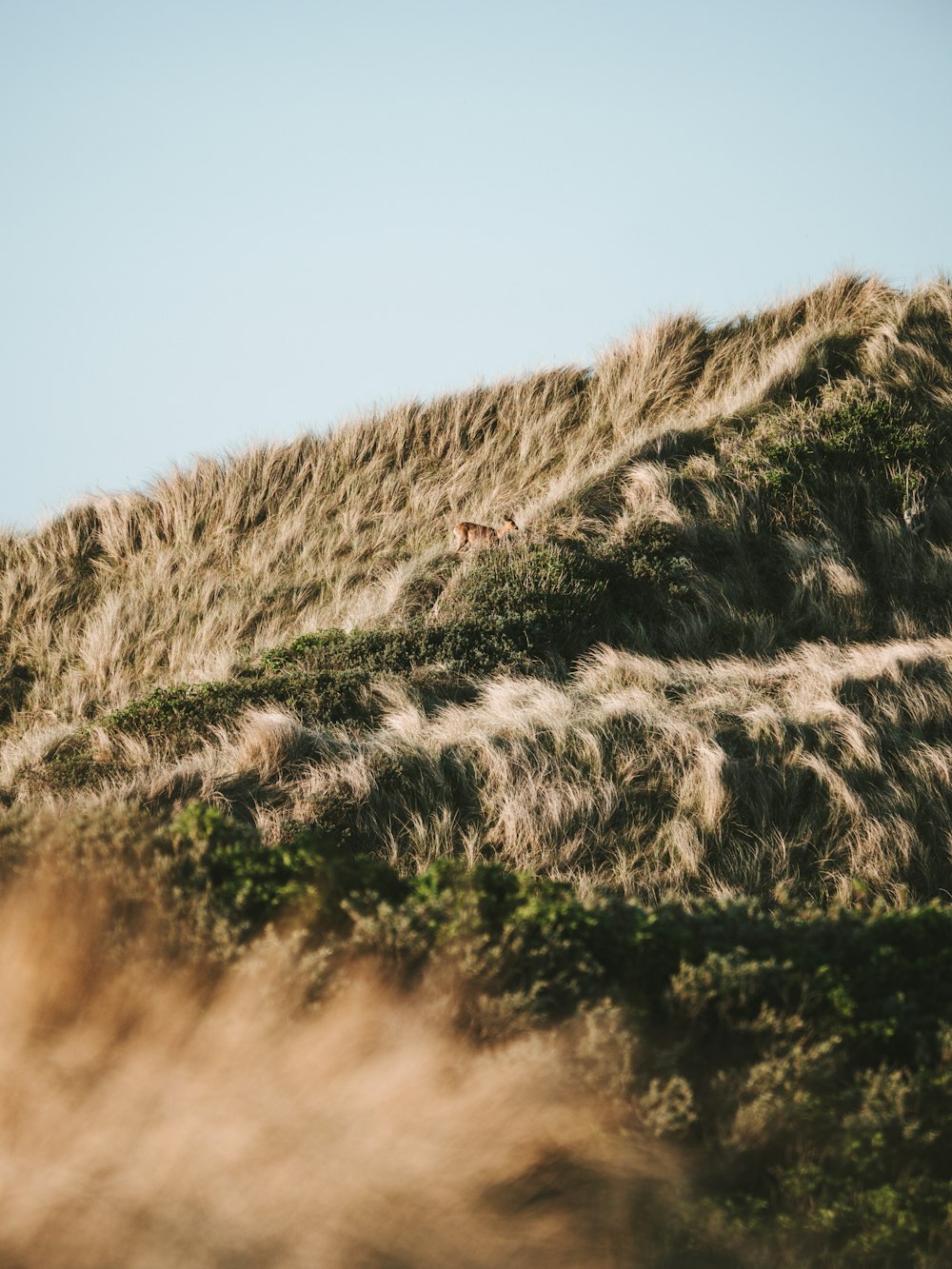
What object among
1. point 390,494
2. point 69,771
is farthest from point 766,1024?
point 390,494

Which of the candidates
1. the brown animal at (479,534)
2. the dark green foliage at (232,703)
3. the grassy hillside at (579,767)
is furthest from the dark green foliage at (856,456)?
the dark green foliage at (232,703)

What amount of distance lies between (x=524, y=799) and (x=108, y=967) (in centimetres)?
380

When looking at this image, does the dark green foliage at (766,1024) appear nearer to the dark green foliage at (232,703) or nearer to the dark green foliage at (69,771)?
the dark green foliage at (69,771)

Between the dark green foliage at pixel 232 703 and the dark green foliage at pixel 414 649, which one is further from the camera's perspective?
the dark green foliage at pixel 414 649

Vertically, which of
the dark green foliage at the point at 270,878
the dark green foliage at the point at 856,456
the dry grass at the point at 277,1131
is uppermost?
the dark green foliage at the point at 856,456

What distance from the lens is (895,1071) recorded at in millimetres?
3357

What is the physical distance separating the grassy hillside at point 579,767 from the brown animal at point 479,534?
20cm

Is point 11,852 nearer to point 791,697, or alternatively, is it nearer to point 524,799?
point 524,799

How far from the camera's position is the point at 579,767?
751 cm

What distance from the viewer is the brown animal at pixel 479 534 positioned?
1197 centimetres

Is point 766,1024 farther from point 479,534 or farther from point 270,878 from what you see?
point 479,534

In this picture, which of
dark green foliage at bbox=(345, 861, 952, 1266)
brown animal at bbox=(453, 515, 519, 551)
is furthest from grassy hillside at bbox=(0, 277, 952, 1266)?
brown animal at bbox=(453, 515, 519, 551)

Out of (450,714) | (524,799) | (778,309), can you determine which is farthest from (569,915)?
(778,309)

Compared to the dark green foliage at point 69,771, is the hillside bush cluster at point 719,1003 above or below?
above
